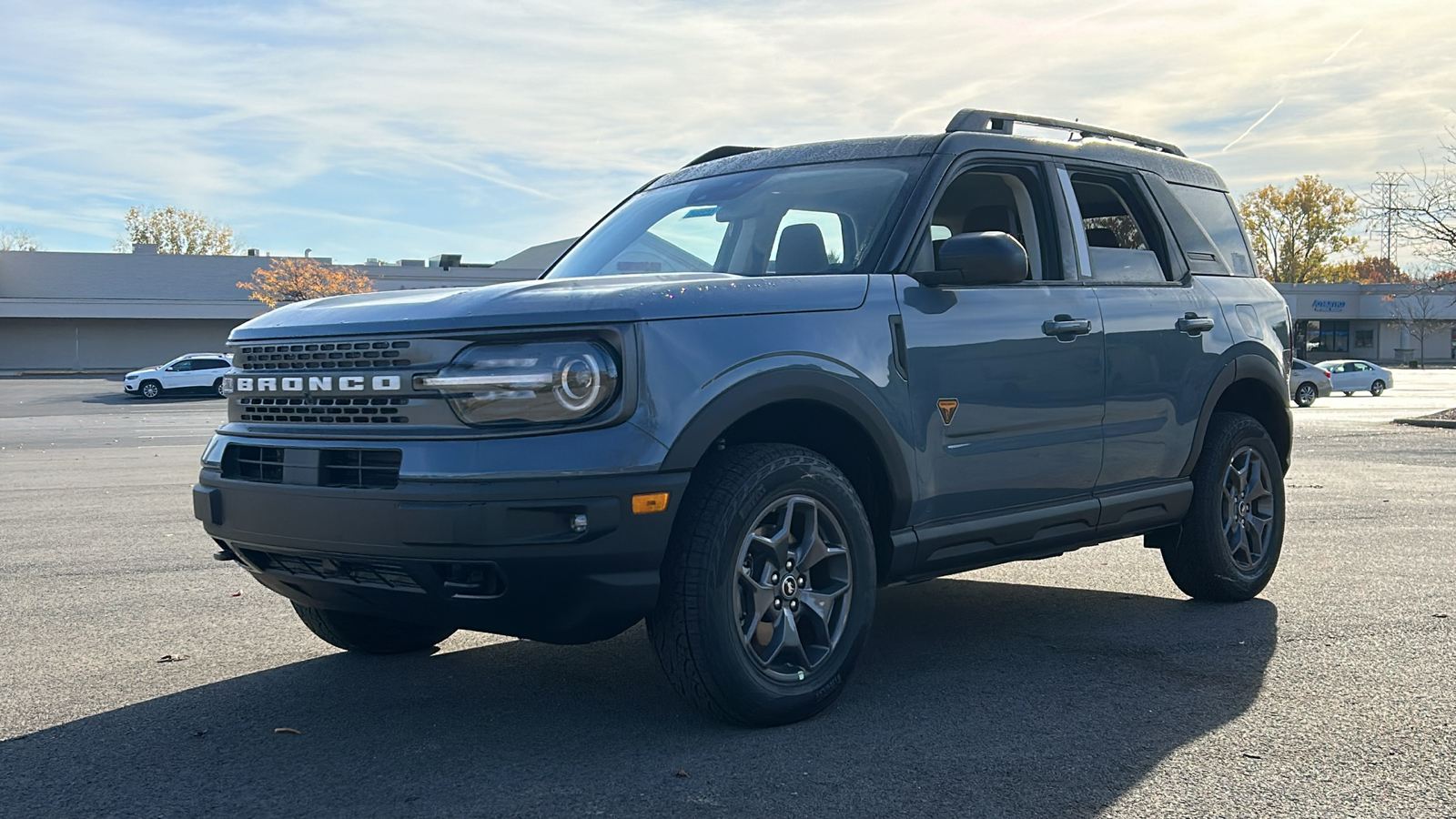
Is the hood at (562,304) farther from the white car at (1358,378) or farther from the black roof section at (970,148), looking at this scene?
the white car at (1358,378)

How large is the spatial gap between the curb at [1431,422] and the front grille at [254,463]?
80.3 feet

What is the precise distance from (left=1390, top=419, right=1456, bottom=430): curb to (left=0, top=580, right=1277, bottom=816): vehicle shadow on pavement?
21.6 meters

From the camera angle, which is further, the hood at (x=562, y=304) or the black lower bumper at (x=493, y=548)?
the hood at (x=562, y=304)

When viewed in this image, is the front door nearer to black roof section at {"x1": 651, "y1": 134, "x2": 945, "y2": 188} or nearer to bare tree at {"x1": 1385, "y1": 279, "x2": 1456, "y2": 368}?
black roof section at {"x1": 651, "y1": 134, "x2": 945, "y2": 188}

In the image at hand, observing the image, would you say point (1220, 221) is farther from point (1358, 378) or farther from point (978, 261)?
point (1358, 378)

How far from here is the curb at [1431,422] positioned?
2411 centimetres

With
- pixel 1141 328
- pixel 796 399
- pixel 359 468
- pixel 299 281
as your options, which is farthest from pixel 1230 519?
pixel 299 281

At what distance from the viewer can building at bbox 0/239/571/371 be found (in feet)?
217

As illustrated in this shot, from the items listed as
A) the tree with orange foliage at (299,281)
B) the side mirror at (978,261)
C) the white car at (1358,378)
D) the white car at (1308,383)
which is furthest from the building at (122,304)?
the side mirror at (978,261)

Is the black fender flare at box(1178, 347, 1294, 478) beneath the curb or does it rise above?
above

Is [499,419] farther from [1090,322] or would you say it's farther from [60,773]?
[1090,322]

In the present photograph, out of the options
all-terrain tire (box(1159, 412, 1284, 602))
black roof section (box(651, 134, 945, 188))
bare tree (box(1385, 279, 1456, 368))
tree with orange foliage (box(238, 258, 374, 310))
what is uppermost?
tree with orange foliage (box(238, 258, 374, 310))

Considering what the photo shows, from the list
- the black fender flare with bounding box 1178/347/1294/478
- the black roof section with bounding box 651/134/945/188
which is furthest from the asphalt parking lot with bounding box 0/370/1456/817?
the black roof section with bounding box 651/134/945/188

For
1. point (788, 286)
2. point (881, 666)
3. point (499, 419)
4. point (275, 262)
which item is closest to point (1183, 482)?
point (881, 666)
